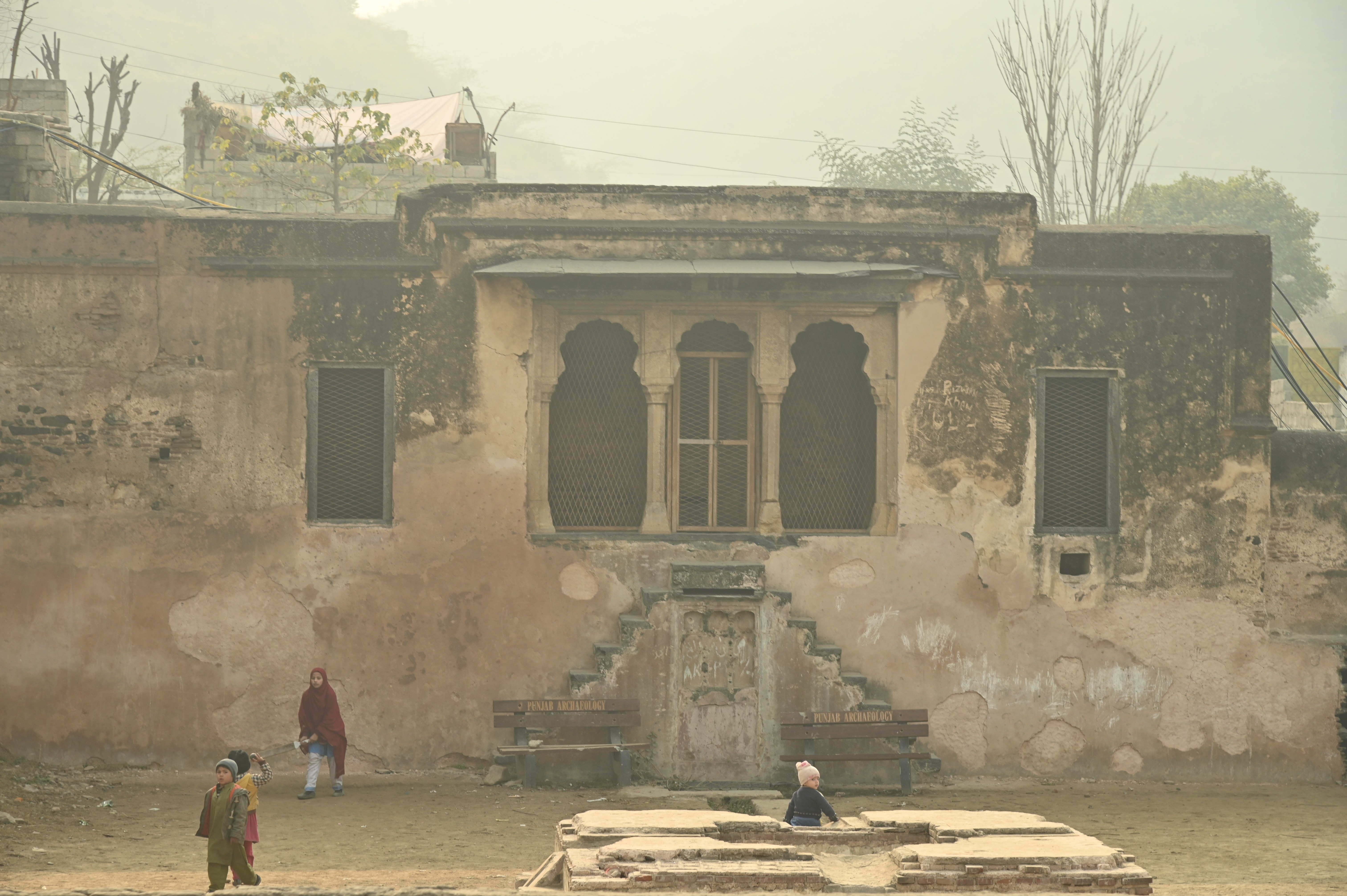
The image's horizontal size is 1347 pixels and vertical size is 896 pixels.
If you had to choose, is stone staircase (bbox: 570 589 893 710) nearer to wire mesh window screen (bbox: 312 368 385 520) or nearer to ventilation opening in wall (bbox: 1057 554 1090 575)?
ventilation opening in wall (bbox: 1057 554 1090 575)

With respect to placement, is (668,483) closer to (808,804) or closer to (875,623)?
(875,623)

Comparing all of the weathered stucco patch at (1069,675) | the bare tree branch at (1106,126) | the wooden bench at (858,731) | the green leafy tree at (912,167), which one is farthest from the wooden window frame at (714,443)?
the green leafy tree at (912,167)

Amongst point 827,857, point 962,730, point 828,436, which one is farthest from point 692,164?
point 827,857

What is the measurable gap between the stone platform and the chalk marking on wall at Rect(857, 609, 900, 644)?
3418 millimetres

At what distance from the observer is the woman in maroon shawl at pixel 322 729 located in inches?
404

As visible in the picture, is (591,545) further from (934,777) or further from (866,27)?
(866,27)

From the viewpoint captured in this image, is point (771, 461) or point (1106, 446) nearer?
point (771, 461)

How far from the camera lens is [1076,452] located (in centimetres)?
1134

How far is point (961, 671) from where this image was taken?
11141 millimetres

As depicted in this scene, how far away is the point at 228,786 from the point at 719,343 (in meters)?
5.53

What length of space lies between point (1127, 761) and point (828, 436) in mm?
3440

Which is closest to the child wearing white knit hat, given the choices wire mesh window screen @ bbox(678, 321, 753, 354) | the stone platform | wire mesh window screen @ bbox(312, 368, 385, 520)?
the stone platform

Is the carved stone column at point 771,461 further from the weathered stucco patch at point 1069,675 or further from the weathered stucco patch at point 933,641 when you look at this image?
the weathered stucco patch at point 1069,675

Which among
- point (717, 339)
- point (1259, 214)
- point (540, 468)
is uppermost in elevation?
point (1259, 214)
